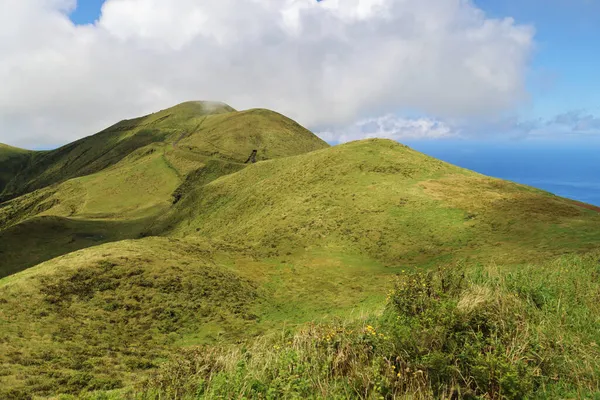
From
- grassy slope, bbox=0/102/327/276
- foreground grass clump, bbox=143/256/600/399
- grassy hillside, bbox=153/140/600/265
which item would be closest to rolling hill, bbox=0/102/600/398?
foreground grass clump, bbox=143/256/600/399

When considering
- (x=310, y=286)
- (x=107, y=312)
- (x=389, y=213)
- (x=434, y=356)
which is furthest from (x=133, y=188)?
(x=434, y=356)

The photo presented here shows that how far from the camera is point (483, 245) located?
3906 centimetres

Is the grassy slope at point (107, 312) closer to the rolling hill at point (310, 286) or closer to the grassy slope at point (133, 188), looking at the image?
the rolling hill at point (310, 286)

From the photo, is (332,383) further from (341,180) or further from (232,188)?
(232,188)

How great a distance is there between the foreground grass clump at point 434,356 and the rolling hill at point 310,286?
62 mm

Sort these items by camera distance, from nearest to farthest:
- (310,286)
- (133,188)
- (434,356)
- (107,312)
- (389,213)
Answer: (434,356)
(107,312)
(310,286)
(389,213)
(133,188)

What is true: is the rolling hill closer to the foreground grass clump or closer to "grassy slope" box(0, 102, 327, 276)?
the foreground grass clump

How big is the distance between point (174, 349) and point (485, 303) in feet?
68.1

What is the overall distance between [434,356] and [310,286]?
→ 97.0 ft

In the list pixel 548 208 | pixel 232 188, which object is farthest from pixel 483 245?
pixel 232 188

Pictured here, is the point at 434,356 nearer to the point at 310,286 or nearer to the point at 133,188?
the point at 310,286

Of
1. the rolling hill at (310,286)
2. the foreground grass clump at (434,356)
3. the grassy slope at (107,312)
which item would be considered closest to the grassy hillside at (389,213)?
the rolling hill at (310,286)

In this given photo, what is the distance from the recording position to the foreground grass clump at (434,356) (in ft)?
27.4

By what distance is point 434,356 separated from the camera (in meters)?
8.66
